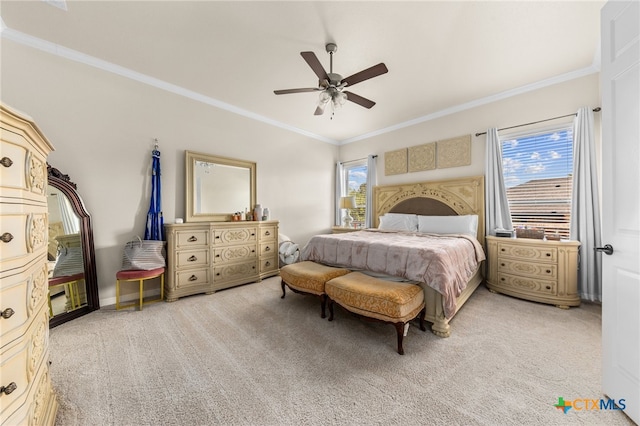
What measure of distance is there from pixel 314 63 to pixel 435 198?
3.25 metres

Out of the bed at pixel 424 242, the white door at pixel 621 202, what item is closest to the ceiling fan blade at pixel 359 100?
the bed at pixel 424 242

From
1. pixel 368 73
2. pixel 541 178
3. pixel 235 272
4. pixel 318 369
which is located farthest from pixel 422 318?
pixel 541 178

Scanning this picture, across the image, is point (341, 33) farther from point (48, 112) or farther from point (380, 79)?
point (48, 112)

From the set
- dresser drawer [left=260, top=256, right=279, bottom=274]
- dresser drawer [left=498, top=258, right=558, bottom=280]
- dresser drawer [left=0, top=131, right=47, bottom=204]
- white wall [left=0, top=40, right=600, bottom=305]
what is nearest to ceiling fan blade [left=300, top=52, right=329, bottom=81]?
dresser drawer [left=0, top=131, right=47, bottom=204]

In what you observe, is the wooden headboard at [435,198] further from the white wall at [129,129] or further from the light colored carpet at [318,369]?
the light colored carpet at [318,369]

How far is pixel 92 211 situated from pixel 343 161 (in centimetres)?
481

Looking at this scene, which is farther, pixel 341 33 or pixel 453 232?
pixel 453 232

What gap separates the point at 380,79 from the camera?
3.24m

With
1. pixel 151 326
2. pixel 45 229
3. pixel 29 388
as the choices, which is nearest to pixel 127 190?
pixel 151 326

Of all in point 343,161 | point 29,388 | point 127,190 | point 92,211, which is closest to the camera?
point 29,388

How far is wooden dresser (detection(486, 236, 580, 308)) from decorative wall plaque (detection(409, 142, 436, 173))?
5.71 ft

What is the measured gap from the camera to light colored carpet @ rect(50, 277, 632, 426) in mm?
1379

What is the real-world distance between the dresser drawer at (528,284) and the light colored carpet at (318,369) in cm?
30

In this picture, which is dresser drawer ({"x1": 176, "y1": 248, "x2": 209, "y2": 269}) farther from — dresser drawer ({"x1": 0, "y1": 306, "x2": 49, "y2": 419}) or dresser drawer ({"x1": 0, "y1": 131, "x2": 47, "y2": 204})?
dresser drawer ({"x1": 0, "y1": 131, "x2": 47, "y2": 204})
